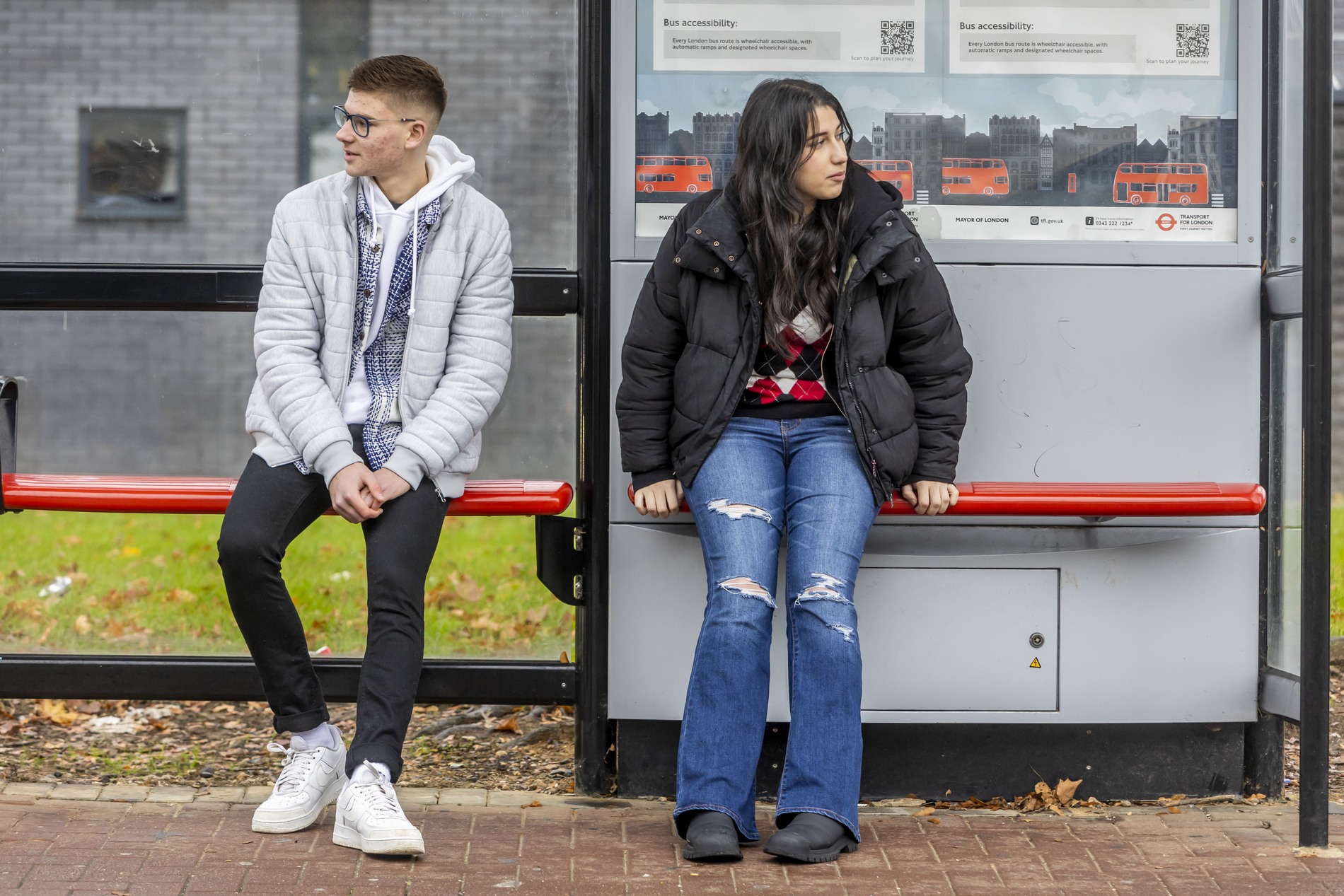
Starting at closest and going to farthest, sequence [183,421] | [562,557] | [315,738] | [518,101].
Answer: [315,738] < [562,557] < [518,101] < [183,421]

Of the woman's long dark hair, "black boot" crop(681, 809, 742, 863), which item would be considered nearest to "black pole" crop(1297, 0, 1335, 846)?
the woman's long dark hair

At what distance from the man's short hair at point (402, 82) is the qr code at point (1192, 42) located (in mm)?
1903

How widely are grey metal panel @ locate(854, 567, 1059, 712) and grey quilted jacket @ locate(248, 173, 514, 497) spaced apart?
1.13m

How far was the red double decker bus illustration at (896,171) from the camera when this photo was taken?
3822mm

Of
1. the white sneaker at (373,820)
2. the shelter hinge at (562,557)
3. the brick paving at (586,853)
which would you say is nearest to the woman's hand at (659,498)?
the shelter hinge at (562,557)

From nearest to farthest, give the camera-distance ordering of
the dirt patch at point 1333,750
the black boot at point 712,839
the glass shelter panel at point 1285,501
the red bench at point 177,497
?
the black boot at point 712,839, the red bench at point 177,497, the glass shelter panel at point 1285,501, the dirt patch at point 1333,750

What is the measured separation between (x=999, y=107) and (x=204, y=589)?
3211 millimetres

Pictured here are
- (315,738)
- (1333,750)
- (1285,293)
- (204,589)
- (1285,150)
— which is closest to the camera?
(315,738)

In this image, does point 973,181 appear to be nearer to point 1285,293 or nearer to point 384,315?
point 1285,293

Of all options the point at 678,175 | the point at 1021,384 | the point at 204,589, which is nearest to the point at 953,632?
the point at 1021,384

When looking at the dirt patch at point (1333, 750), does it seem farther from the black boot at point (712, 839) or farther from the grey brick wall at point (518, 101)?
the grey brick wall at point (518, 101)

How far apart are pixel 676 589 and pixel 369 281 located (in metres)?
1.11

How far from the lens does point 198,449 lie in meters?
4.24

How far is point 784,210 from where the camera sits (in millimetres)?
3502
